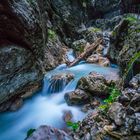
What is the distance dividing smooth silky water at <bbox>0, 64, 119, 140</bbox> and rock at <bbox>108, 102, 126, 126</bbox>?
310cm

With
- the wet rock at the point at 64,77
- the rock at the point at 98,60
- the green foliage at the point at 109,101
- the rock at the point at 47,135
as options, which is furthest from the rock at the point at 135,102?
the rock at the point at 98,60

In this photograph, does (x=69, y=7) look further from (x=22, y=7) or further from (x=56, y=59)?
(x=22, y=7)

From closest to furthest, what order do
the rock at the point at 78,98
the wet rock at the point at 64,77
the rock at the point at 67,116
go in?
1. the rock at the point at 67,116
2. the rock at the point at 78,98
3. the wet rock at the point at 64,77

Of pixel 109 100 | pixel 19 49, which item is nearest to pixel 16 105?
pixel 19 49

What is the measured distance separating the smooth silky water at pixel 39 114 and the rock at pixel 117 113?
3103mm

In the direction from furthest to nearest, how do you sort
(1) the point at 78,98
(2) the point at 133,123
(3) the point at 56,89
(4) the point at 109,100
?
1. (3) the point at 56,89
2. (1) the point at 78,98
3. (4) the point at 109,100
4. (2) the point at 133,123

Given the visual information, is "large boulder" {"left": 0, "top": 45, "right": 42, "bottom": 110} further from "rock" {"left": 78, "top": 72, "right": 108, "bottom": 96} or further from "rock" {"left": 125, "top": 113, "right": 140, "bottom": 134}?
"rock" {"left": 125, "top": 113, "right": 140, "bottom": 134}

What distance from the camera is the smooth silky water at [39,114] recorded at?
7.64 meters

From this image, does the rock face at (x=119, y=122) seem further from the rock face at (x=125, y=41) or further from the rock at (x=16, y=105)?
the rock face at (x=125, y=41)

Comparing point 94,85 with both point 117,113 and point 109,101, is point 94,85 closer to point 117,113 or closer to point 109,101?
point 109,101

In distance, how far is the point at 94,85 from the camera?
8734 millimetres

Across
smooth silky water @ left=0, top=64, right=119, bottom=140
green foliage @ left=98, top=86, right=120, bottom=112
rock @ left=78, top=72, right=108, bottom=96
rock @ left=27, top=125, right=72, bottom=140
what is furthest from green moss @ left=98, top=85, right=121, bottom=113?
rock @ left=78, top=72, right=108, bottom=96

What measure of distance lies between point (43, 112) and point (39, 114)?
0.17m

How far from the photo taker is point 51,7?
18.2 metres
